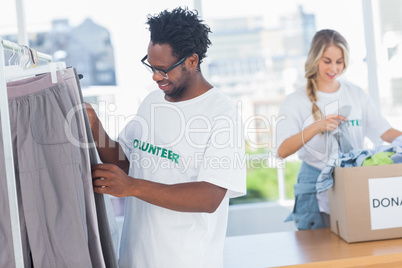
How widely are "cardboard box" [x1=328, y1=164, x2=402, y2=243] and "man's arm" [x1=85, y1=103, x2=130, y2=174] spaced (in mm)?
921

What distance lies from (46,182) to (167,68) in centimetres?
52

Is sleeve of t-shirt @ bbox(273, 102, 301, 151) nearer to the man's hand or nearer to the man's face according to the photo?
the man's face

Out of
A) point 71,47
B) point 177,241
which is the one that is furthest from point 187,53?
point 71,47

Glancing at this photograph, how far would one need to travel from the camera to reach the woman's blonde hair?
247 centimetres

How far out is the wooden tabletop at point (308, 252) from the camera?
5.90 ft

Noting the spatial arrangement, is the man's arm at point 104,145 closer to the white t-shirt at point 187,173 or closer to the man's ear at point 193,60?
the white t-shirt at point 187,173

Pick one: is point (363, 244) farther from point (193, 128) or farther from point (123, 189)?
point (123, 189)

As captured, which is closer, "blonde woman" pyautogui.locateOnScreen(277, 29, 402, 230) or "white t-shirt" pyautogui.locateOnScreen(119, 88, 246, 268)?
"white t-shirt" pyautogui.locateOnScreen(119, 88, 246, 268)

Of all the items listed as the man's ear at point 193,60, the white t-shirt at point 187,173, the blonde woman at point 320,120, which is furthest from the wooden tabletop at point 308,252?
the man's ear at point 193,60

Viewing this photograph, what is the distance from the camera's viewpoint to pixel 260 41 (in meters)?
6.55

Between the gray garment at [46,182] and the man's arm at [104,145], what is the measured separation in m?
0.21

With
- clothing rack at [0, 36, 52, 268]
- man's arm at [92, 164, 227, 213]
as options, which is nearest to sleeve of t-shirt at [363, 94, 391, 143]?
man's arm at [92, 164, 227, 213]

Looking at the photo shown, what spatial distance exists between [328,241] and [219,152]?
2.88 ft

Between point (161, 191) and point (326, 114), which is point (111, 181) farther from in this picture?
point (326, 114)
